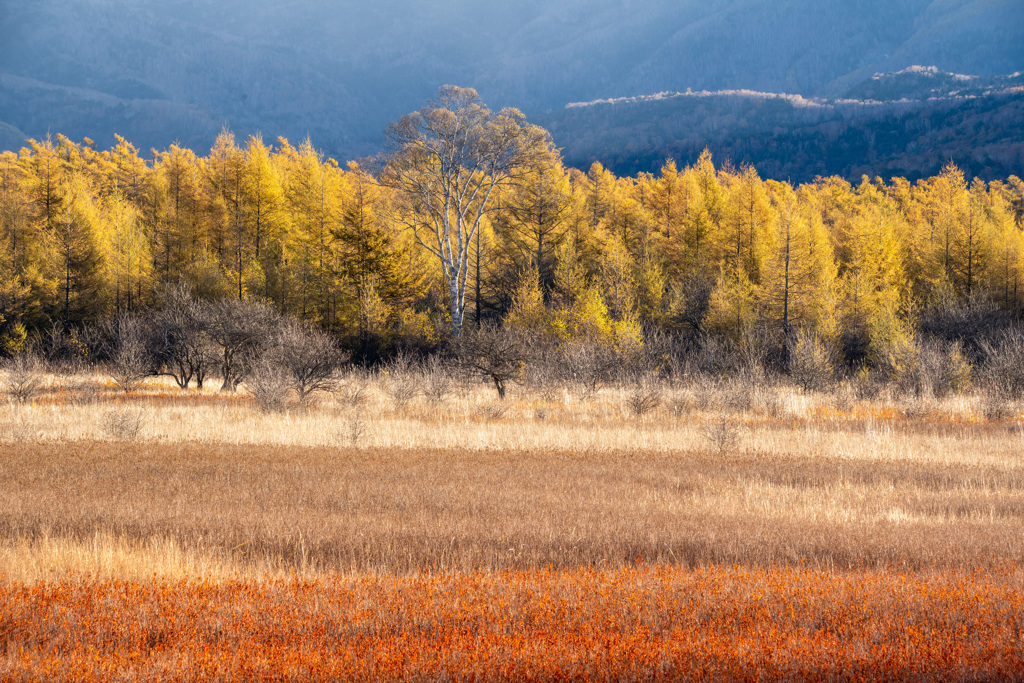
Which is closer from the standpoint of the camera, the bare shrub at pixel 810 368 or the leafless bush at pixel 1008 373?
the leafless bush at pixel 1008 373

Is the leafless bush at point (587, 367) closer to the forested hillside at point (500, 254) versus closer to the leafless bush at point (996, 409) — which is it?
the forested hillside at point (500, 254)

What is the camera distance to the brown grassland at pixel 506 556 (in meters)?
4.38

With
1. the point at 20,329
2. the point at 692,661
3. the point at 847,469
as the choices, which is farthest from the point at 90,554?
the point at 20,329

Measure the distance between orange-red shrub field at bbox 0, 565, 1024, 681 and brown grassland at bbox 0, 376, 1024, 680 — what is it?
2 centimetres

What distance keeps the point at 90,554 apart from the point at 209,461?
6.41m

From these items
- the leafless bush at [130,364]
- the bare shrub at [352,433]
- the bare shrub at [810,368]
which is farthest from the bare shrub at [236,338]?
the bare shrub at [810,368]

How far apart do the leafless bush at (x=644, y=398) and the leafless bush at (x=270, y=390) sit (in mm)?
10952

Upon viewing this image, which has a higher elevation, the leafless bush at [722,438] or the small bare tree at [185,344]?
the small bare tree at [185,344]

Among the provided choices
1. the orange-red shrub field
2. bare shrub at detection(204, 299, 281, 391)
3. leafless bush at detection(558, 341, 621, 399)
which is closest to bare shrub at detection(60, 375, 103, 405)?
bare shrub at detection(204, 299, 281, 391)

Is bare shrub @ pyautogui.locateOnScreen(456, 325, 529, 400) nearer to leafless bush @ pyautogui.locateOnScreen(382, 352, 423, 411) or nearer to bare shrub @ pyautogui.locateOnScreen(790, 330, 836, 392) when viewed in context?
leafless bush @ pyautogui.locateOnScreen(382, 352, 423, 411)

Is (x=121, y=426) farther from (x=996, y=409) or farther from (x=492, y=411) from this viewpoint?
(x=996, y=409)

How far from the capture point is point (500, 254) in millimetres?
43344

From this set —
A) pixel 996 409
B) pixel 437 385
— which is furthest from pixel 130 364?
pixel 996 409

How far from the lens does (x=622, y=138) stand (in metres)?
169
